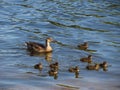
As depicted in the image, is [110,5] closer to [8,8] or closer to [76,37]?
[8,8]

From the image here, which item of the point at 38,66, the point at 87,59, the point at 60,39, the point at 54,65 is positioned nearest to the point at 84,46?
the point at 87,59

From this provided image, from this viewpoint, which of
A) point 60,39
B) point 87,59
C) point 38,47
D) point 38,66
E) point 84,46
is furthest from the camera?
point 60,39

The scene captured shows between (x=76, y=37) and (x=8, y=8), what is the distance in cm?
936

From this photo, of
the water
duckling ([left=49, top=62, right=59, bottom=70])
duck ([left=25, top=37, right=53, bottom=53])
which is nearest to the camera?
the water

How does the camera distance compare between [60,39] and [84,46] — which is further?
[60,39]

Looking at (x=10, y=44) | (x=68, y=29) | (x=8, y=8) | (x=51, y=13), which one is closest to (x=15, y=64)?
(x=10, y=44)

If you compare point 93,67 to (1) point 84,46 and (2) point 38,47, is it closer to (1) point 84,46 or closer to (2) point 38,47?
(1) point 84,46

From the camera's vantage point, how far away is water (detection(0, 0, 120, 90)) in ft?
49.6

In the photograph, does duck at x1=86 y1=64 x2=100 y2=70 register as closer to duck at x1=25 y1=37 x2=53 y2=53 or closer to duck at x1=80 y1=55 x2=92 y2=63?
duck at x1=80 y1=55 x2=92 y2=63

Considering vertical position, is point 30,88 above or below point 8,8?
below

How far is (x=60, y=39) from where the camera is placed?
2109 cm

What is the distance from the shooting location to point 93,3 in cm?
3045

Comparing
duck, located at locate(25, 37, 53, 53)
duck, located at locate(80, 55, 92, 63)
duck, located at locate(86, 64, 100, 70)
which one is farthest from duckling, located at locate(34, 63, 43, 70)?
duck, located at locate(25, 37, 53, 53)

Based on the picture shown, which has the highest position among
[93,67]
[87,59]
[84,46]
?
[84,46]
